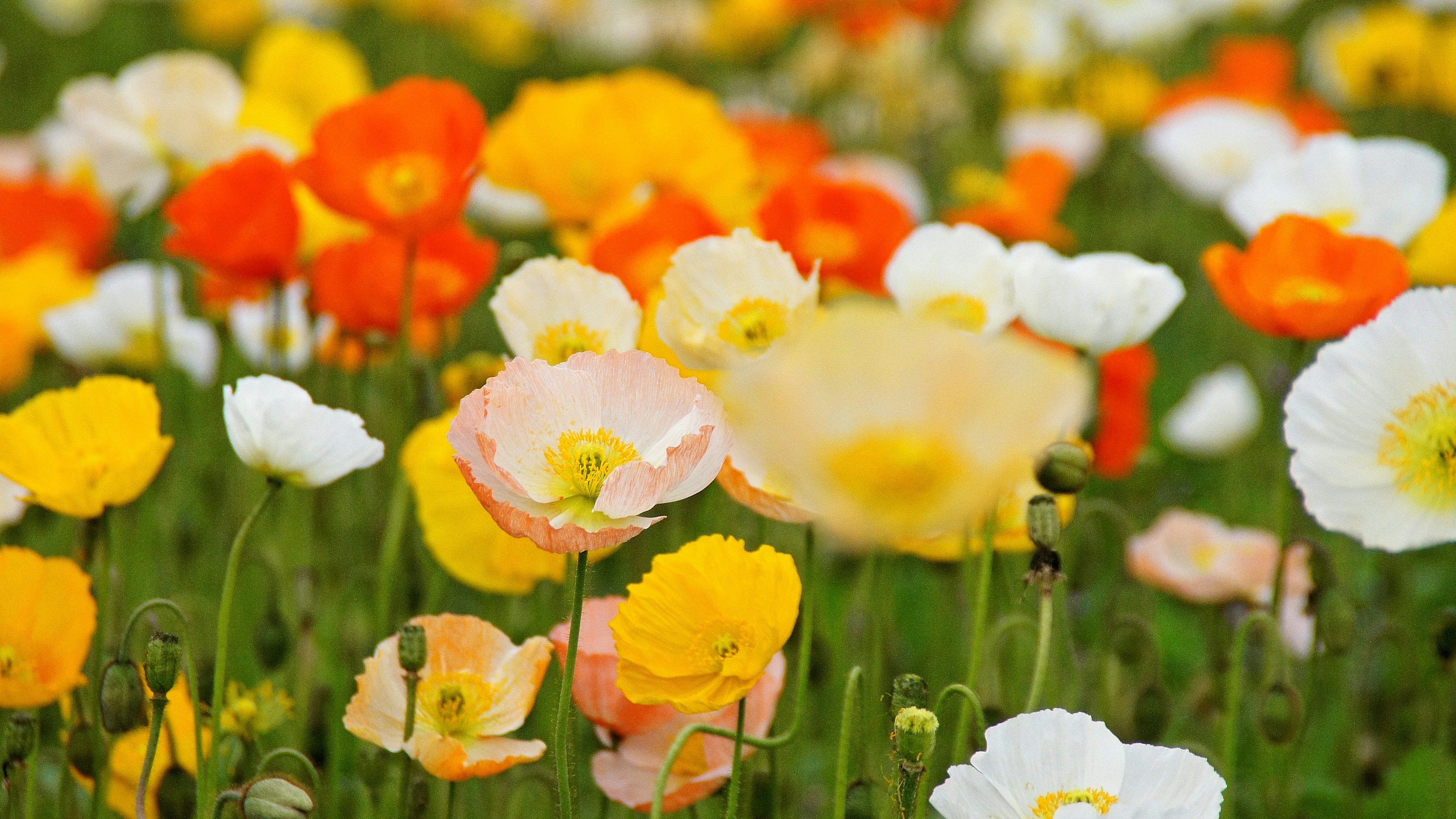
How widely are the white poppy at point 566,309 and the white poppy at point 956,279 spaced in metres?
0.31

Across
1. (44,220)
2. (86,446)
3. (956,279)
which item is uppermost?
(956,279)

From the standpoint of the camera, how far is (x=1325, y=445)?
51.8 inches

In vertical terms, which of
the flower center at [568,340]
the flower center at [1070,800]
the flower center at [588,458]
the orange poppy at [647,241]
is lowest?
the flower center at [1070,800]

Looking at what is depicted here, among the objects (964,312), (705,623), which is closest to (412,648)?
(705,623)

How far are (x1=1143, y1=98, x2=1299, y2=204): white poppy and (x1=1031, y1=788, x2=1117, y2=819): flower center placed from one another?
7.48 ft

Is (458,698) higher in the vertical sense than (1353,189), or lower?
lower

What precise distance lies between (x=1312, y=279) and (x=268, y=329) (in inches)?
61.4

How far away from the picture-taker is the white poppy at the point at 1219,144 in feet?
10.4

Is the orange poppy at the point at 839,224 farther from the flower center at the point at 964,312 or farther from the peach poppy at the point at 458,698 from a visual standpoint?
the peach poppy at the point at 458,698

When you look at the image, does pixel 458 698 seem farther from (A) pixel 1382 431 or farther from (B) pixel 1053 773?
(A) pixel 1382 431

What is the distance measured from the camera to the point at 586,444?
1161 millimetres

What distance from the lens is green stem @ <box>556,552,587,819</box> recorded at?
1115 mm

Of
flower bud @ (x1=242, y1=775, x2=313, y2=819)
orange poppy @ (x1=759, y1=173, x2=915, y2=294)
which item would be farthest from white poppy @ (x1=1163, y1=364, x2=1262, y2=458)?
flower bud @ (x1=242, y1=775, x2=313, y2=819)

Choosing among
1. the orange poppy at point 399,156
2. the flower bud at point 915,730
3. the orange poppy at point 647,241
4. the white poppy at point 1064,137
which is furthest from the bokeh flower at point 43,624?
the white poppy at point 1064,137
